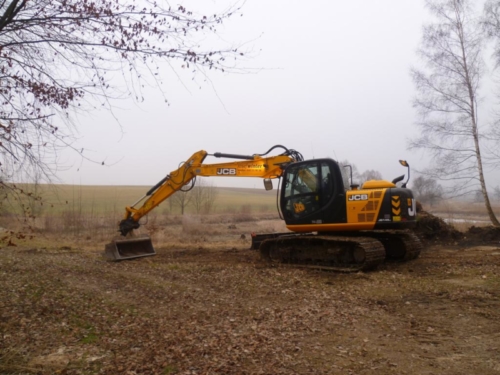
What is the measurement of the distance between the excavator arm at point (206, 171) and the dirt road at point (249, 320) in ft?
9.02

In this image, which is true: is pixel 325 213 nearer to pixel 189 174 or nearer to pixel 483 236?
pixel 189 174

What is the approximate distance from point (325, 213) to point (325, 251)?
90 centimetres

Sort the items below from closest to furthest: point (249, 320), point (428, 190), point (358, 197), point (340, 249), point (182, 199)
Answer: point (249, 320), point (358, 197), point (340, 249), point (428, 190), point (182, 199)

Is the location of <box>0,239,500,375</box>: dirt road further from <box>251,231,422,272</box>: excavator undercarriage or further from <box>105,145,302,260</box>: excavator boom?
<box>105,145,302,260</box>: excavator boom

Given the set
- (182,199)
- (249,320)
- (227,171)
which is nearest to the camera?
(249,320)

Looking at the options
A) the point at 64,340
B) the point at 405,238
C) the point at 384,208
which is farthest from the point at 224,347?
the point at 405,238

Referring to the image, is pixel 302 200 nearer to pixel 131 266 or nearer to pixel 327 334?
pixel 131 266

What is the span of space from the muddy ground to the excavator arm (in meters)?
2.72

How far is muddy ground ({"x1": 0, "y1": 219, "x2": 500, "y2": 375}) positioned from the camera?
4543 mm

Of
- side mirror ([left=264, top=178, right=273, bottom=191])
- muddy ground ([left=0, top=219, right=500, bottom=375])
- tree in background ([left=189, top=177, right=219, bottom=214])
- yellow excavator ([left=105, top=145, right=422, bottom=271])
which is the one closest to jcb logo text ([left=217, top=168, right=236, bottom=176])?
yellow excavator ([left=105, top=145, right=422, bottom=271])

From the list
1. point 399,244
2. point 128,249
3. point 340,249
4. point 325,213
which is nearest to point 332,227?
point 325,213

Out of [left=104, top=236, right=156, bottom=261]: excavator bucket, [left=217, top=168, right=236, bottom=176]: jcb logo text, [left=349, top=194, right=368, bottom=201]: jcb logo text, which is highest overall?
[left=217, top=168, right=236, bottom=176]: jcb logo text

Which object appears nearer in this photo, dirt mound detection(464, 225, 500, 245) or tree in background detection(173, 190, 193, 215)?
dirt mound detection(464, 225, 500, 245)

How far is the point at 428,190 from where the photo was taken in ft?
64.8
